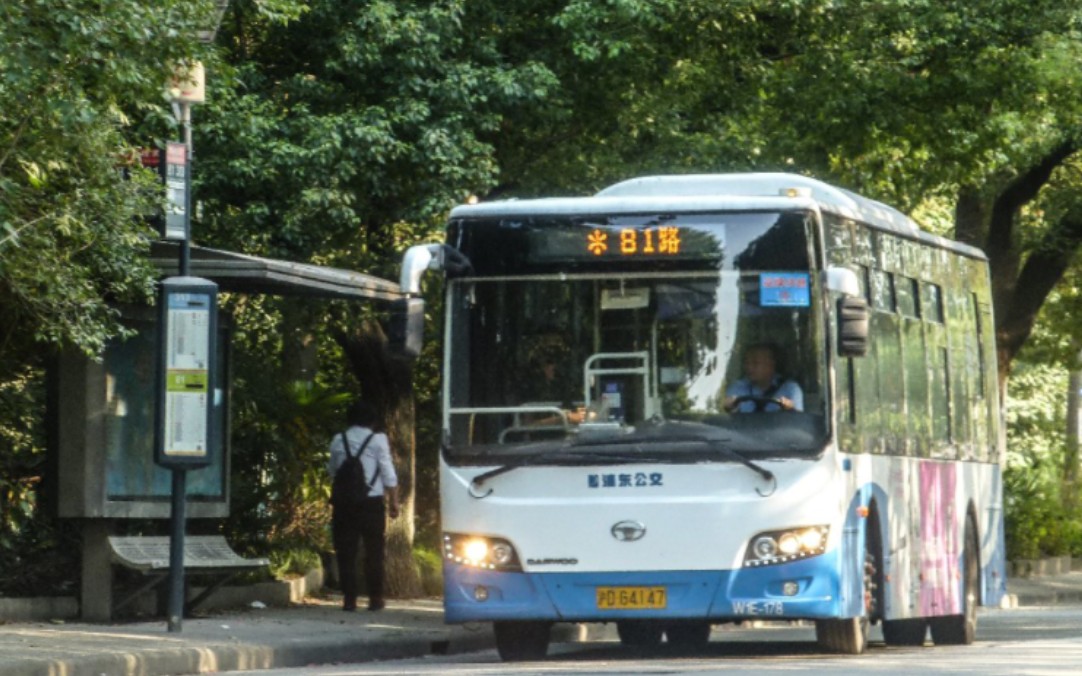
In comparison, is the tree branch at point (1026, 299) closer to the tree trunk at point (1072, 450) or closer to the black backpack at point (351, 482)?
the tree trunk at point (1072, 450)

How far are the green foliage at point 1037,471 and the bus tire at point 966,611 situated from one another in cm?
1604

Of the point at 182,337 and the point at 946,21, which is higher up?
the point at 946,21

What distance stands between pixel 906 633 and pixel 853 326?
17.9 feet

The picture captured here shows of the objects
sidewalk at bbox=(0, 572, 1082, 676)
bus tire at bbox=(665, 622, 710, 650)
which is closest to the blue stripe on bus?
sidewalk at bbox=(0, 572, 1082, 676)

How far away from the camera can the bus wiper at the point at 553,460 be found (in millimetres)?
15391

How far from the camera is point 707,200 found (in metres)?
15.8

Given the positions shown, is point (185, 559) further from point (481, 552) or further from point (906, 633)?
point (906, 633)

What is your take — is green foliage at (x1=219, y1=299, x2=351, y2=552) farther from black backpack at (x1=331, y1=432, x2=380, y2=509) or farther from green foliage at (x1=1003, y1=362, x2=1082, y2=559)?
green foliage at (x1=1003, y1=362, x2=1082, y2=559)

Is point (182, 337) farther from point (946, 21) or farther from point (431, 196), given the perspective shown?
point (946, 21)

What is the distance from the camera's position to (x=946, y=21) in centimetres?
2248

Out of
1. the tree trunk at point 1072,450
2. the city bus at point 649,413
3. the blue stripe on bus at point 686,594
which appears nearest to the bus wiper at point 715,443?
the city bus at point 649,413

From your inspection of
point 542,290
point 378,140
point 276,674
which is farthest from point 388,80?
point 276,674

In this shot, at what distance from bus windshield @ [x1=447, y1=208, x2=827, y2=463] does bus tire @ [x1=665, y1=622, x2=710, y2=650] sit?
11.0 ft

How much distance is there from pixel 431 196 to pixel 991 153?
22.7ft
